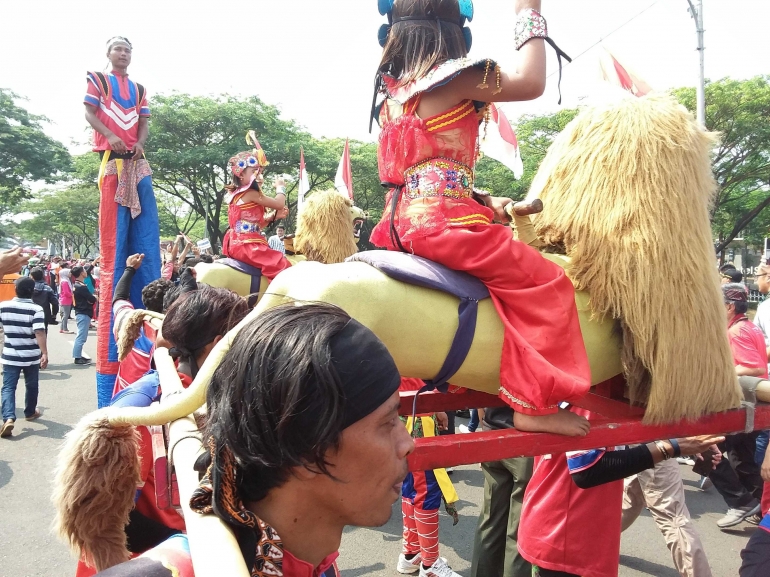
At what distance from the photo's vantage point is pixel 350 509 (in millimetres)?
1029

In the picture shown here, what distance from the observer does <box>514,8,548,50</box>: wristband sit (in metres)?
1.74

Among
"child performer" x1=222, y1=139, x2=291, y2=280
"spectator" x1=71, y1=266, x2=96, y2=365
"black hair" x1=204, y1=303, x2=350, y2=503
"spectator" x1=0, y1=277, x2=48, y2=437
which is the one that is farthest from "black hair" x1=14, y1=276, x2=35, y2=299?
"black hair" x1=204, y1=303, x2=350, y2=503

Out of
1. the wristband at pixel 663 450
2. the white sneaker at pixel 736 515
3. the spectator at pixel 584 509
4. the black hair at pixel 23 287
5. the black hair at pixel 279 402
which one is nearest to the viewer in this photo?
the black hair at pixel 279 402

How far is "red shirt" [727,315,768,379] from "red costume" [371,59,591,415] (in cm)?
329

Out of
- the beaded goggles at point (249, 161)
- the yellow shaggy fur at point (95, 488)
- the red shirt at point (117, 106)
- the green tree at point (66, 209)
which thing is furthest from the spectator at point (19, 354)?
the green tree at point (66, 209)

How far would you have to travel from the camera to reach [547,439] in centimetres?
162

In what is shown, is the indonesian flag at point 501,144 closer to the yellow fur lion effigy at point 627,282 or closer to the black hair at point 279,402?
the yellow fur lion effigy at point 627,282

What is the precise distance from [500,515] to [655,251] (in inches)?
74.4

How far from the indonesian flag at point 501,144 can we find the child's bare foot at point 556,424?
1283 mm

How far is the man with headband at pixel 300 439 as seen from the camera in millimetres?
920

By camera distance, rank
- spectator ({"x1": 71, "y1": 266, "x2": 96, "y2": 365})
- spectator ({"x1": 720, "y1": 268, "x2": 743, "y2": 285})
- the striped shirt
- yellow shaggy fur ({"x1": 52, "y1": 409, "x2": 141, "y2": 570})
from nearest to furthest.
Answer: yellow shaggy fur ({"x1": 52, "y1": 409, "x2": 141, "y2": 570}) → spectator ({"x1": 720, "y1": 268, "x2": 743, "y2": 285}) → the striped shirt → spectator ({"x1": 71, "y1": 266, "x2": 96, "y2": 365})

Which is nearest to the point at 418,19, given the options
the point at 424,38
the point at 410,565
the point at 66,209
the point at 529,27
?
the point at 424,38

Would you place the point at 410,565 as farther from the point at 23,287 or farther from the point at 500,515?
the point at 23,287

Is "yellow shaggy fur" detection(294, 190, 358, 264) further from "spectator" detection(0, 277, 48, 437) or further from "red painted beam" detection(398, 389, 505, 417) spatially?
"spectator" detection(0, 277, 48, 437)
